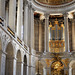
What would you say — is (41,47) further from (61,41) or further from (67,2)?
(67,2)

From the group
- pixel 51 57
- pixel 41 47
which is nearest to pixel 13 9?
pixel 51 57

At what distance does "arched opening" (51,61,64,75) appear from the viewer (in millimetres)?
30941

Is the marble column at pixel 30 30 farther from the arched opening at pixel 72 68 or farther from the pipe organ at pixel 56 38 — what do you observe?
the arched opening at pixel 72 68

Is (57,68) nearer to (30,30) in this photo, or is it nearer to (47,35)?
(47,35)

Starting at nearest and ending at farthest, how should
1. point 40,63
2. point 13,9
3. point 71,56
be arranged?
point 13,9 → point 71,56 → point 40,63

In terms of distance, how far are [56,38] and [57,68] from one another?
4694 mm

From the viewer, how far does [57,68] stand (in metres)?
31.3

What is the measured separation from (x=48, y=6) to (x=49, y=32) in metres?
4.06

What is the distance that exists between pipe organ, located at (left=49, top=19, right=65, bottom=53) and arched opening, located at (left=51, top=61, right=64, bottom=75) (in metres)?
2.14

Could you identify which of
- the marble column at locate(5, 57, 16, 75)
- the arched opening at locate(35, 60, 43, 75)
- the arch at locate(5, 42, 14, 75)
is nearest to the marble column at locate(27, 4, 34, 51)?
the arched opening at locate(35, 60, 43, 75)

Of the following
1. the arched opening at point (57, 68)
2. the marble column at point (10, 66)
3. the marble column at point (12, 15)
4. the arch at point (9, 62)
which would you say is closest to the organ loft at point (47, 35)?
the arched opening at point (57, 68)

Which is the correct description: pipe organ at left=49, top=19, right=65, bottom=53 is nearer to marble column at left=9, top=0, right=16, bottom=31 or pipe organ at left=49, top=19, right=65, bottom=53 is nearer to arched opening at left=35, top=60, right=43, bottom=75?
arched opening at left=35, top=60, right=43, bottom=75

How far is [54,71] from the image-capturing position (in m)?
31.4

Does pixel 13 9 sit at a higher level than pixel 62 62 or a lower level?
higher
